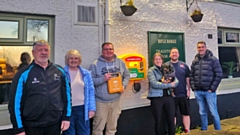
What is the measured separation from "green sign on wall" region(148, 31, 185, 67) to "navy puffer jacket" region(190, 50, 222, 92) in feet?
2.42

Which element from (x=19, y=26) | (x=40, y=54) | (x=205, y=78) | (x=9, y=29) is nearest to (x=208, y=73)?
(x=205, y=78)

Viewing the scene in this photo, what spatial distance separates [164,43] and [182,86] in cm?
108

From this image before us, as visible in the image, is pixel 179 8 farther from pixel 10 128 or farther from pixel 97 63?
pixel 10 128

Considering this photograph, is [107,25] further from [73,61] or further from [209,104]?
[209,104]

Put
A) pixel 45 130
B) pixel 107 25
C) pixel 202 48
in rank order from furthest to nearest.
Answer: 1. pixel 202 48
2. pixel 107 25
3. pixel 45 130

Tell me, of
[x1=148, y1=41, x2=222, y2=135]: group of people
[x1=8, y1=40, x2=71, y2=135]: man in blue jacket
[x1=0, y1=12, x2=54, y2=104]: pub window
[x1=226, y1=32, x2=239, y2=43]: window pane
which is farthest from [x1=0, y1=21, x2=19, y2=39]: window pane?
[x1=226, y1=32, x2=239, y2=43]: window pane

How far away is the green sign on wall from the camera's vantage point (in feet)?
15.7

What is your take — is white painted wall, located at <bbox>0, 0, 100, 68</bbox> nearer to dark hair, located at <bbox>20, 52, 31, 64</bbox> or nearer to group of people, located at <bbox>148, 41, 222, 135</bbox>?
dark hair, located at <bbox>20, 52, 31, 64</bbox>

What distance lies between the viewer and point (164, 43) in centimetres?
498

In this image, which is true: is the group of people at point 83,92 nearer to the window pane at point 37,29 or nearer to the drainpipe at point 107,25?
the window pane at point 37,29

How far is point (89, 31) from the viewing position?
4098mm

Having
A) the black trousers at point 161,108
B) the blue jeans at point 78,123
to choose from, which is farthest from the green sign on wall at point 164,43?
the blue jeans at point 78,123

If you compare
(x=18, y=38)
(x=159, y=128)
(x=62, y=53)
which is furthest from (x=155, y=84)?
(x=18, y=38)

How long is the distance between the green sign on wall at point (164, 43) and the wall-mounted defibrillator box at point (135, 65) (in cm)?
36
